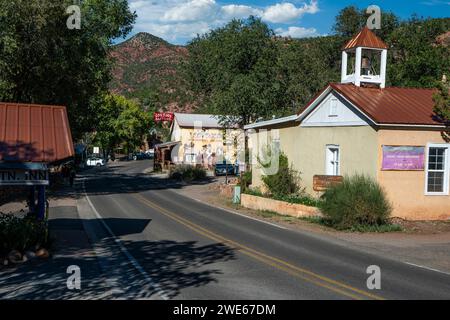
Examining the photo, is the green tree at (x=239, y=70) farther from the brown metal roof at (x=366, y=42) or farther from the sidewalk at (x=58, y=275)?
the sidewalk at (x=58, y=275)

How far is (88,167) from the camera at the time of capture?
75.2m

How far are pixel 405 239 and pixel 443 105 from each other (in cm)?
643

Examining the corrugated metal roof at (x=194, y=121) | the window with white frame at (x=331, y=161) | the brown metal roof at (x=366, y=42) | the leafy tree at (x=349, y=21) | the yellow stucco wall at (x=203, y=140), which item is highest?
the leafy tree at (x=349, y=21)

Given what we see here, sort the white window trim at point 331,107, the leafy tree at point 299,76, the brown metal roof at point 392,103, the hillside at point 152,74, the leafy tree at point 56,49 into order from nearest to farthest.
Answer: the brown metal roof at point 392,103 → the white window trim at point 331,107 → the leafy tree at point 56,49 → the leafy tree at point 299,76 → the hillside at point 152,74

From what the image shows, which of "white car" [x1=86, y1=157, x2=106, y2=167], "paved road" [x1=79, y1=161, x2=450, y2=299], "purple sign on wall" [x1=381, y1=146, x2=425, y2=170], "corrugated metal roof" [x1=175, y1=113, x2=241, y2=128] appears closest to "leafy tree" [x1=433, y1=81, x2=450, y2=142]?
"purple sign on wall" [x1=381, y1=146, x2=425, y2=170]

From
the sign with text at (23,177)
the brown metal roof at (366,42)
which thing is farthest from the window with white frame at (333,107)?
the sign with text at (23,177)

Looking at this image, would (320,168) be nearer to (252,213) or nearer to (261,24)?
(252,213)

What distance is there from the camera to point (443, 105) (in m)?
21.3

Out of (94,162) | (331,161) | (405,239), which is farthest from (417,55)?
(94,162)

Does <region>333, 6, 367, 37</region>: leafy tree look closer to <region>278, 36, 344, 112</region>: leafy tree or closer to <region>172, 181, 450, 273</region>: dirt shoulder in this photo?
<region>278, 36, 344, 112</region>: leafy tree

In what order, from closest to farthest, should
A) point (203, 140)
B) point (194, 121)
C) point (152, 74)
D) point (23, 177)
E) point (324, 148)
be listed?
point (23, 177) < point (324, 148) < point (203, 140) < point (194, 121) < point (152, 74)

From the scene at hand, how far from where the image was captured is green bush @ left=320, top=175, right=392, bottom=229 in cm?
1942

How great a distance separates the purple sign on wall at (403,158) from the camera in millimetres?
21125

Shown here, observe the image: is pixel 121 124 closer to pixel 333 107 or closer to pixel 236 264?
pixel 333 107
